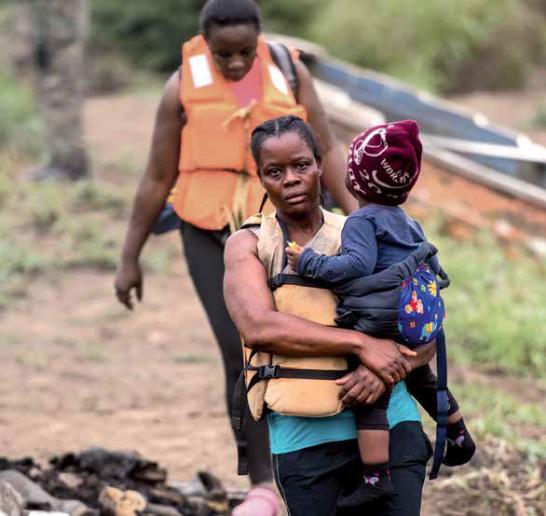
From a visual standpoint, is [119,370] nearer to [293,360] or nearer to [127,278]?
[127,278]

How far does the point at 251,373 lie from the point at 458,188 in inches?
254

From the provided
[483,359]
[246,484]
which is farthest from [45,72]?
[246,484]

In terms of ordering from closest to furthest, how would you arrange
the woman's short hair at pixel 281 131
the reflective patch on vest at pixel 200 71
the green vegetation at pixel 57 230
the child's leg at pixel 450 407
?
1. the woman's short hair at pixel 281 131
2. the child's leg at pixel 450 407
3. the reflective patch on vest at pixel 200 71
4. the green vegetation at pixel 57 230

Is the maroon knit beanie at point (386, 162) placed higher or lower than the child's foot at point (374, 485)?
higher

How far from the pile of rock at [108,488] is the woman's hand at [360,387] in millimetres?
1539

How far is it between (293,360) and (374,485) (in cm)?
36

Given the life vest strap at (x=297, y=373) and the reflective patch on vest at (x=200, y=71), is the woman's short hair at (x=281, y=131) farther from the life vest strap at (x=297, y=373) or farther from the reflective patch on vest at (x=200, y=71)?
the reflective patch on vest at (x=200, y=71)

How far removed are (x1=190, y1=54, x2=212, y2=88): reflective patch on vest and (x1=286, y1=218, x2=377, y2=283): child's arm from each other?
1.35m

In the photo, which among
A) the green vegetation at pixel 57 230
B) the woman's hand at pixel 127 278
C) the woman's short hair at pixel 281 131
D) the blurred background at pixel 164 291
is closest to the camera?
the woman's short hair at pixel 281 131

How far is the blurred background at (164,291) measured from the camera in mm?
5648

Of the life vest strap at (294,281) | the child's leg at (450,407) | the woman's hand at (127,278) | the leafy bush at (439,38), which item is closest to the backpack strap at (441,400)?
the child's leg at (450,407)

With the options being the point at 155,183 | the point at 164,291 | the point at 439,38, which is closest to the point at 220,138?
the point at 155,183

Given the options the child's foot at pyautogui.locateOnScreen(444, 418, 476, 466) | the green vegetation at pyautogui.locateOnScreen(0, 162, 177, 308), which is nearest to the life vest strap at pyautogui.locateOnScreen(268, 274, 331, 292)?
the child's foot at pyautogui.locateOnScreen(444, 418, 476, 466)

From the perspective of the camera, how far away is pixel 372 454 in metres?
2.83
